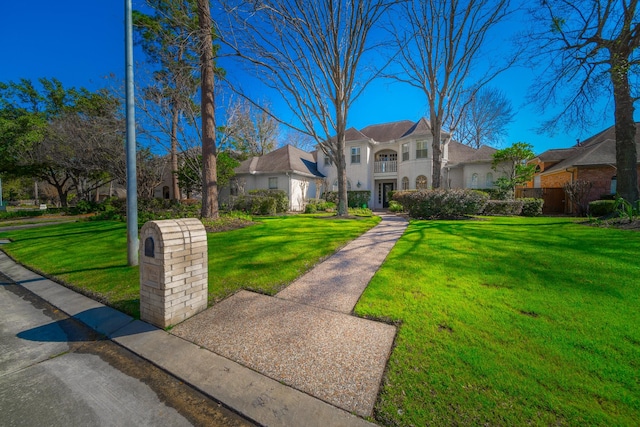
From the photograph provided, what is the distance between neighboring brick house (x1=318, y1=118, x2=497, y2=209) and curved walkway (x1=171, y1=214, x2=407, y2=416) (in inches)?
756

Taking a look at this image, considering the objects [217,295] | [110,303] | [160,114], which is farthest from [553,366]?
[160,114]

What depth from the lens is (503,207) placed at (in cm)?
1423

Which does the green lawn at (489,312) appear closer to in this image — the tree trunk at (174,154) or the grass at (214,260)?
the grass at (214,260)

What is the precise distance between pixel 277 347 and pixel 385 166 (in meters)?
22.4

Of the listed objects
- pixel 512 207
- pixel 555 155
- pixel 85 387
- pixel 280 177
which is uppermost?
pixel 555 155

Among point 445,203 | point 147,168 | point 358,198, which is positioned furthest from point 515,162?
point 147,168

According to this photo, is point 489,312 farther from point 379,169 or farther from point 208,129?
point 379,169

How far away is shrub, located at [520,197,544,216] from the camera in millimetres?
14238

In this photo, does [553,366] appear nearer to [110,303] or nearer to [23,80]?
[110,303]

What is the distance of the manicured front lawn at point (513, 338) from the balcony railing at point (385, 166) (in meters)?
18.6

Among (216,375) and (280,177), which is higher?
(280,177)

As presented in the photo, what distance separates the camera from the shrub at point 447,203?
36.5ft

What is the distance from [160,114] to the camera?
1132cm

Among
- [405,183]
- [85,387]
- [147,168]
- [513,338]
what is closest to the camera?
[85,387]
